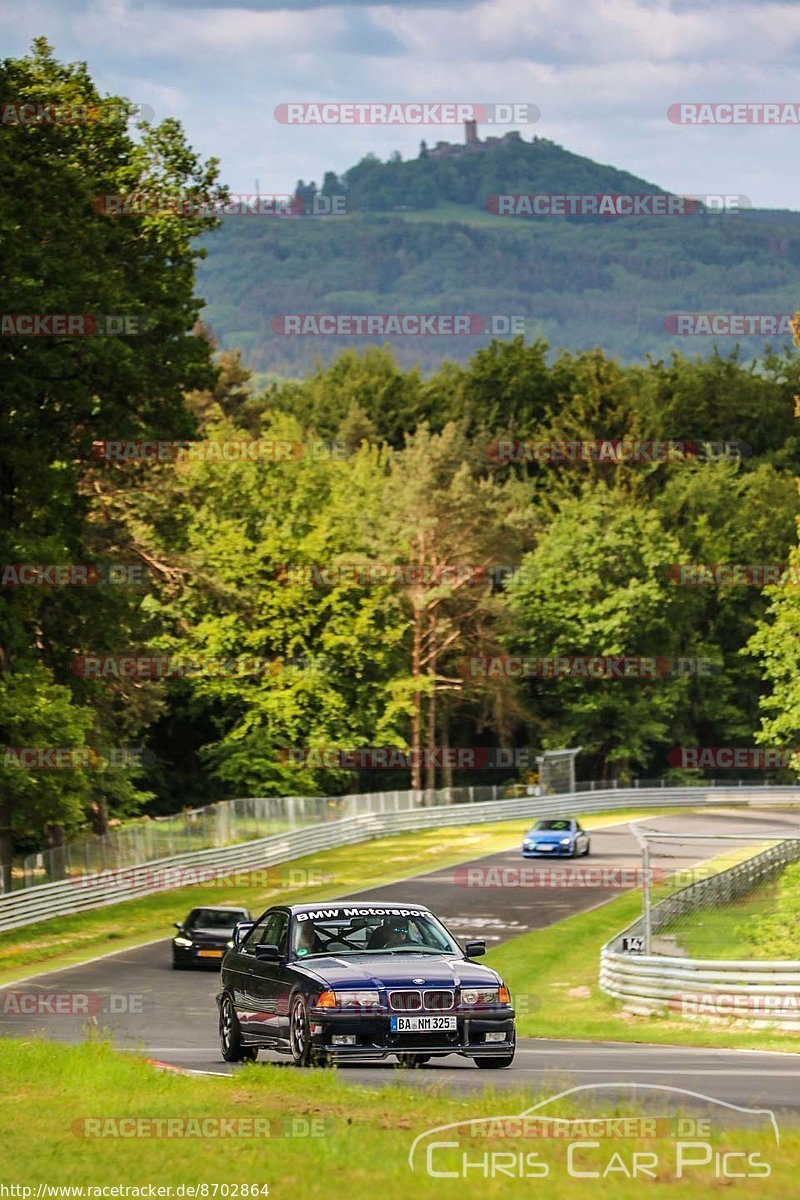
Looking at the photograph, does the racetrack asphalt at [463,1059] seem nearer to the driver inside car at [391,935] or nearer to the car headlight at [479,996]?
the car headlight at [479,996]

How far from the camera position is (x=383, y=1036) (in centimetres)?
1484

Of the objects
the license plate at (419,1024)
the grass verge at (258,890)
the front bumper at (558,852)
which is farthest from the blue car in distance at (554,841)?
the license plate at (419,1024)

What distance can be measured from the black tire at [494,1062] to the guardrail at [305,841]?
25777 millimetres

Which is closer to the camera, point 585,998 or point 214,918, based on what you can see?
point 585,998

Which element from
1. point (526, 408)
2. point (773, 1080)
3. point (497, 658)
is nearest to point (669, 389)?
point (526, 408)

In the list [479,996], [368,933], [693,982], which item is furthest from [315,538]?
[479,996]

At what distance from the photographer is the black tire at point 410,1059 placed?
601 inches

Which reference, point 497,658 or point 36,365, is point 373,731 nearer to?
point 497,658

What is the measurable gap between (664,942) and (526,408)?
8477cm

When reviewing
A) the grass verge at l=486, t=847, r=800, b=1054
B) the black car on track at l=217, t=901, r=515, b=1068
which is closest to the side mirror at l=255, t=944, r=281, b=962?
the black car on track at l=217, t=901, r=515, b=1068

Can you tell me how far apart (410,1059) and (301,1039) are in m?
0.95

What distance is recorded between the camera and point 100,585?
145 feet

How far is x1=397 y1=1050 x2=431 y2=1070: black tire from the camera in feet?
50.1

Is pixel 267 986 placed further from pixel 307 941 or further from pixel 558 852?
pixel 558 852
